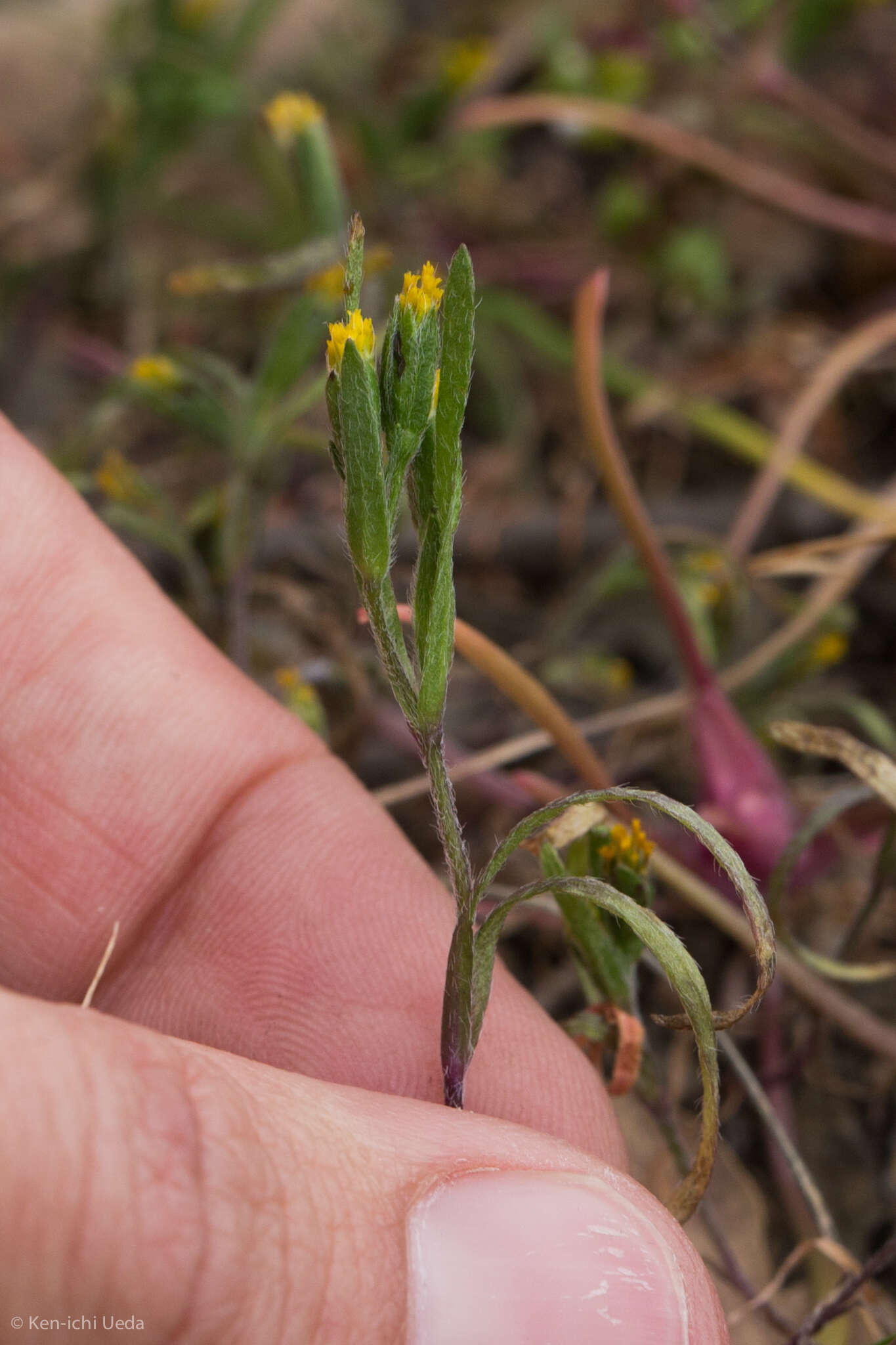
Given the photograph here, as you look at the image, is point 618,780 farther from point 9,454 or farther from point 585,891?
point 9,454

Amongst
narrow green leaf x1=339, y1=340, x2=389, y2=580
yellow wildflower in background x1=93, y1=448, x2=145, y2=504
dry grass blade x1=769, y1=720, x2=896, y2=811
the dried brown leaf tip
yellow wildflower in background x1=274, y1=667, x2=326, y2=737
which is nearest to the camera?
narrow green leaf x1=339, y1=340, x2=389, y2=580

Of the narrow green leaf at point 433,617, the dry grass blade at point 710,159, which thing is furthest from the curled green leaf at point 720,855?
the dry grass blade at point 710,159

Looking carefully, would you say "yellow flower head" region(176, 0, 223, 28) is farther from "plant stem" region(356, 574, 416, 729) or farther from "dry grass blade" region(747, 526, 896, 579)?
"plant stem" region(356, 574, 416, 729)

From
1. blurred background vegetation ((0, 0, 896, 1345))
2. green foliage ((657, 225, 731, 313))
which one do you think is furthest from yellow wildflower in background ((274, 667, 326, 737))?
green foliage ((657, 225, 731, 313))

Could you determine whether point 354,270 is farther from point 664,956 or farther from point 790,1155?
point 790,1155

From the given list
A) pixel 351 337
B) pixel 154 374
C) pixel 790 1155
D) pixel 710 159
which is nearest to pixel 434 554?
pixel 351 337

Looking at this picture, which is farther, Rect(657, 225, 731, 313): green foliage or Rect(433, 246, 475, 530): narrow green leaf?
Rect(657, 225, 731, 313): green foliage

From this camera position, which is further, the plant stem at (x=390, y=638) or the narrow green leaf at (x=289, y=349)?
the narrow green leaf at (x=289, y=349)

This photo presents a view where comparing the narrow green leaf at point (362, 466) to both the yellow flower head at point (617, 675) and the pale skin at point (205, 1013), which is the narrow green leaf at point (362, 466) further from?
the yellow flower head at point (617, 675)
